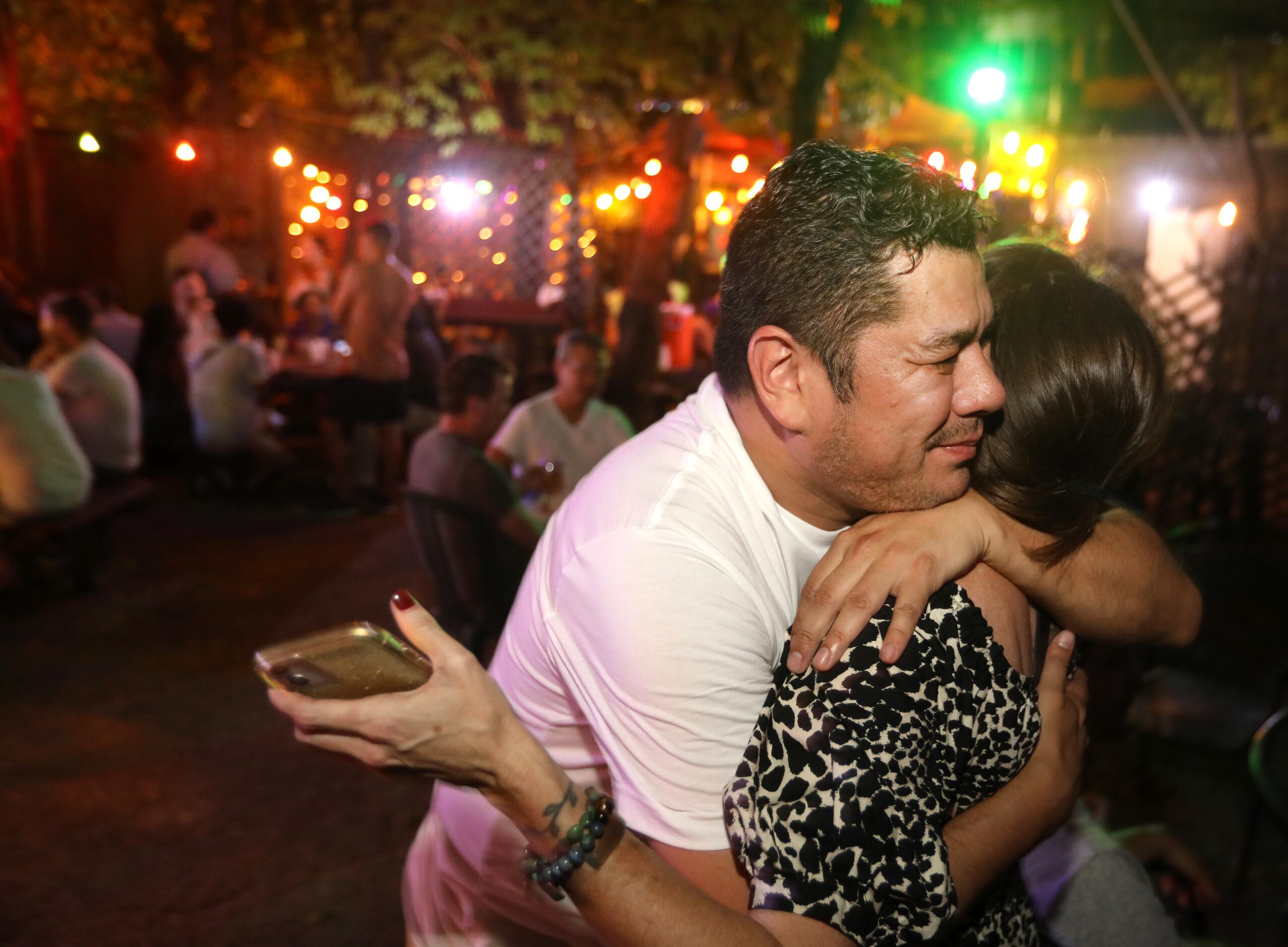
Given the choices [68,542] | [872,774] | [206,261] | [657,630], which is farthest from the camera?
[206,261]

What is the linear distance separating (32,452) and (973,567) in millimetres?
6233

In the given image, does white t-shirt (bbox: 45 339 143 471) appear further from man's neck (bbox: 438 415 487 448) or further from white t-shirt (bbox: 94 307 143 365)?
man's neck (bbox: 438 415 487 448)

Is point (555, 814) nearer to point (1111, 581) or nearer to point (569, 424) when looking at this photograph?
point (1111, 581)

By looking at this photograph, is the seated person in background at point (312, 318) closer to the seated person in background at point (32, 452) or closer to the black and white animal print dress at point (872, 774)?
the seated person in background at point (32, 452)

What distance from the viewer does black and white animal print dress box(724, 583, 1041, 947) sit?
1.29 m

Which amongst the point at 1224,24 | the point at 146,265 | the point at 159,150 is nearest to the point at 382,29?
the point at 159,150

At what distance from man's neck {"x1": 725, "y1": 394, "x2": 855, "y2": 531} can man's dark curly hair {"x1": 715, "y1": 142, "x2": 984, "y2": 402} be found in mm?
144

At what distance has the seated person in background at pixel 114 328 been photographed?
33.1 feet

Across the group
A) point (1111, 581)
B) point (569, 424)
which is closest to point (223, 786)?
point (569, 424)

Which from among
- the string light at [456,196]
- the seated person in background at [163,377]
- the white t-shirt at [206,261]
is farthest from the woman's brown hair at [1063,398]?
the white t-shirt at [206,261]

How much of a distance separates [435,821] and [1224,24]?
9.94 meters

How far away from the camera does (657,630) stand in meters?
1.40

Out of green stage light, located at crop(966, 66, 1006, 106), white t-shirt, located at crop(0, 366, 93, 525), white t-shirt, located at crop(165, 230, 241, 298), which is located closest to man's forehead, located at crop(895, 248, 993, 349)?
white t-shirt, located at crop(0, 366, 93, 525)

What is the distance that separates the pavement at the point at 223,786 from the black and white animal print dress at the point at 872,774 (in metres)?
1.87
